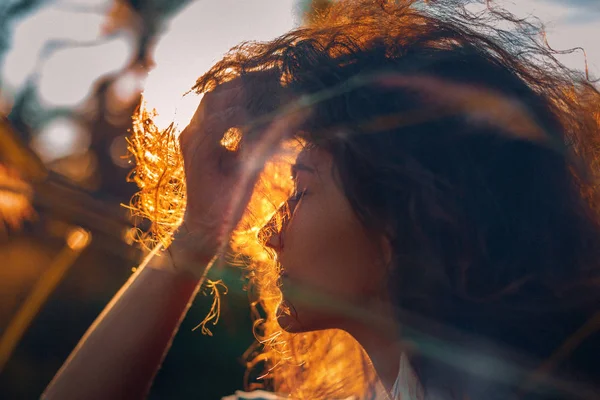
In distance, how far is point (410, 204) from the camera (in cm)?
118

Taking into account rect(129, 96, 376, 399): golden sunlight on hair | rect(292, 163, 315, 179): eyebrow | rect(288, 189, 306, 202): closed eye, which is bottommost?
rect(129, 96, 376, 399): golden sunlight on hair

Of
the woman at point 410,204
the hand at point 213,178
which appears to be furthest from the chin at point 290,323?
the hand at point 213,178

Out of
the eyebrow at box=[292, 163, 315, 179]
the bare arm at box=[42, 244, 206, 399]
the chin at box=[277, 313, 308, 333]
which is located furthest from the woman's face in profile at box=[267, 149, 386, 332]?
the bare arm at box=[42, 244, 206, 399]

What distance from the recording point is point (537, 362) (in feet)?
3.51

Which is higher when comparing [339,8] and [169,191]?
[339,8]

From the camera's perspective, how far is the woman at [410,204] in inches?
43.8

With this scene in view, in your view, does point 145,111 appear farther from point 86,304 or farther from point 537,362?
point 537,362

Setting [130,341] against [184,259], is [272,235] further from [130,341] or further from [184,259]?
[130,341]

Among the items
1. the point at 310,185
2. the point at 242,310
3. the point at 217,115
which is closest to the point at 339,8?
the point at 217,115

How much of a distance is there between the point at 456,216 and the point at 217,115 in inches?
25.2

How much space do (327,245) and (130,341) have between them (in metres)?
0.62

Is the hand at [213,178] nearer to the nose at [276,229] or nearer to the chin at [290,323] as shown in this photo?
the nose at [276,229]

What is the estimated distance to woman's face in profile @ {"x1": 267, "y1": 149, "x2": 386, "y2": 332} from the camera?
4.01 feet

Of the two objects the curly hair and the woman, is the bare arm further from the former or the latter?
the curly hair
